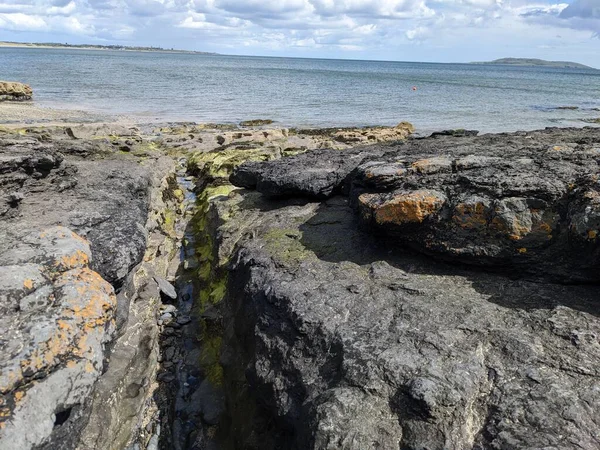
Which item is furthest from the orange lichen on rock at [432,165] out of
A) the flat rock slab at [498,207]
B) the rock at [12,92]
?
the rock at [12,92]

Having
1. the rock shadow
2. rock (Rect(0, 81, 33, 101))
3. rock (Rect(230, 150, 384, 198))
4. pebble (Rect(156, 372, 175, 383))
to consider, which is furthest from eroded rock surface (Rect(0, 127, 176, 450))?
rock (Rect(0, 81, 33, 101))

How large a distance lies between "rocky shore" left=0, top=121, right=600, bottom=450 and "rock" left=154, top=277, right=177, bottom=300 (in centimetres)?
4

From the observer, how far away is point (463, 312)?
16.1 feet

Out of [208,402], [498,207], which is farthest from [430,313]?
[208,402]

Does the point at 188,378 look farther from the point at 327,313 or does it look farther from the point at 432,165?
the point at 432,165

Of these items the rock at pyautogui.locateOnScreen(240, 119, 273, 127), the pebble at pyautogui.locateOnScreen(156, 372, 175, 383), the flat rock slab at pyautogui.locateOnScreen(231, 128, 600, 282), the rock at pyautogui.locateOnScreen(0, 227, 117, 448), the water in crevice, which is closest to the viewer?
the rock at pyautogui.locateOnScreen(0, 227, 117, 448)

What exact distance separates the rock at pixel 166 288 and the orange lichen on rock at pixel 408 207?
4.81m

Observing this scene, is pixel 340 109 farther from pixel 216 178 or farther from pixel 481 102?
pixel 216 178

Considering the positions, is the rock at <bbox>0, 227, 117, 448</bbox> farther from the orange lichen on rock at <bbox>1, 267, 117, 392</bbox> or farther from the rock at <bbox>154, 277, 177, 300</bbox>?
the rock at <bbox>154, 277, 177, 300</bbox>

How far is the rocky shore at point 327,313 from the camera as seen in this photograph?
3.94m

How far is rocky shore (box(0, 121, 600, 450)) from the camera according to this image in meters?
3.94

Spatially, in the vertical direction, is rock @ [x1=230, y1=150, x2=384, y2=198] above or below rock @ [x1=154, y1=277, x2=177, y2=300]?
above

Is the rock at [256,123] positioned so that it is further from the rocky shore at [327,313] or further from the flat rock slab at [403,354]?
the flat rock slab at [403,354]

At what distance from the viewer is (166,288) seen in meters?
9.14
